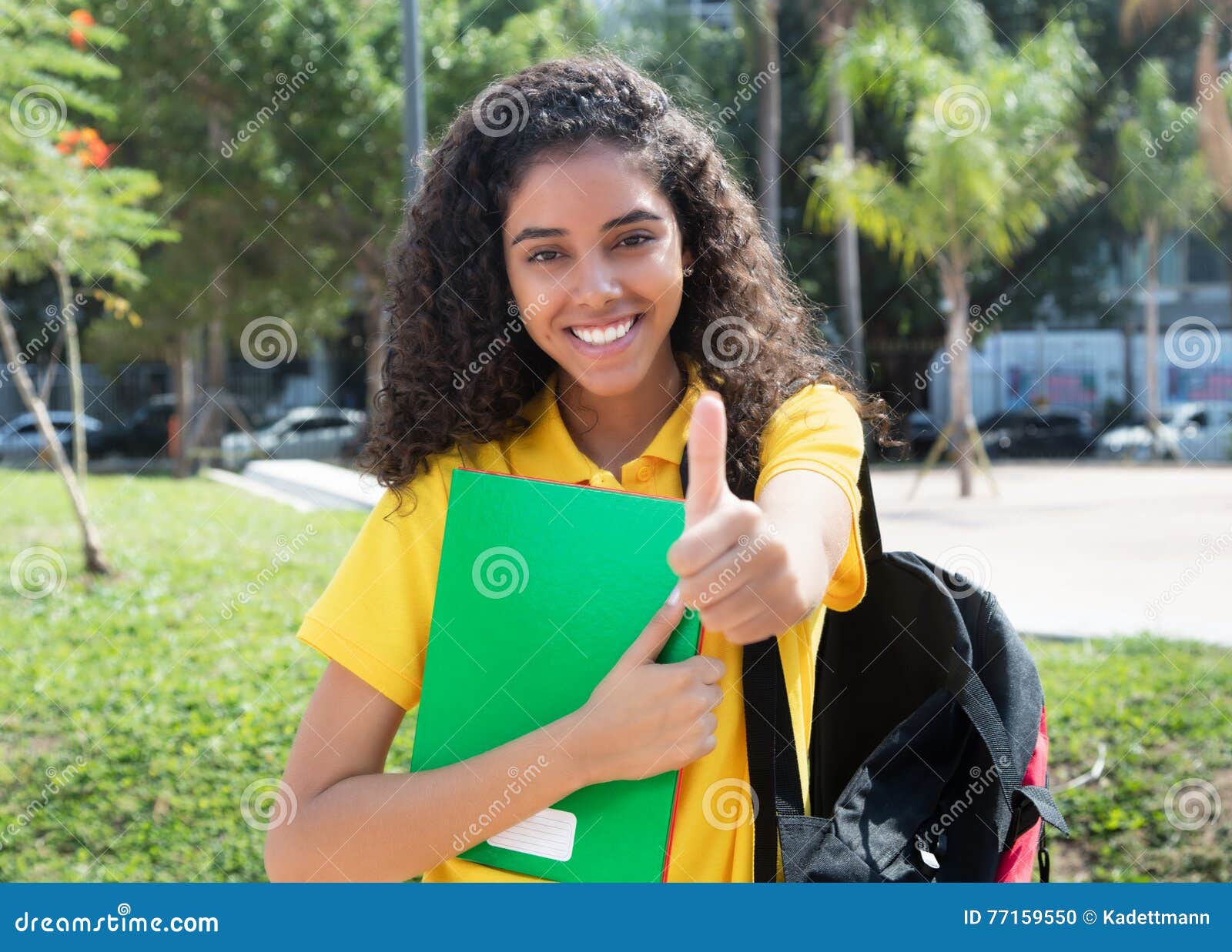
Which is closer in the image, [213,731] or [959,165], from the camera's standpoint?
[213,731]

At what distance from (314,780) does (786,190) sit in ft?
68.8

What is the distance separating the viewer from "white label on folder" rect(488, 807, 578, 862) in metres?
1.35

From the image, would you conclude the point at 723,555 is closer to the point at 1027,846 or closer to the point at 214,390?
the point at 1027,846

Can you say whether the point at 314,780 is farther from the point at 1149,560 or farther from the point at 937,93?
the point at 937,93

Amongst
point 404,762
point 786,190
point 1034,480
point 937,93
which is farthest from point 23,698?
point 786,190

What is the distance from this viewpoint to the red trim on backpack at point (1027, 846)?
1.53m

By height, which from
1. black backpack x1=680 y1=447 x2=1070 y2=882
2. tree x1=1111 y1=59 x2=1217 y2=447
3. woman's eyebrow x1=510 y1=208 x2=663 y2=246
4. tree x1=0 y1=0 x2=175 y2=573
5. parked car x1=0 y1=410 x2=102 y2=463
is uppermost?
tree x1=1111 y1=59 x2=1217 y2=447

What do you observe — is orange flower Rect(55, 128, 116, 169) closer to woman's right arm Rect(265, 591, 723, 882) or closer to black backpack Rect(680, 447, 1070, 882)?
woman's right arm Rect(265, 591, 723, 882)

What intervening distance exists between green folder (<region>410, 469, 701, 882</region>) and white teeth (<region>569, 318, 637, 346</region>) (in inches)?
7.6

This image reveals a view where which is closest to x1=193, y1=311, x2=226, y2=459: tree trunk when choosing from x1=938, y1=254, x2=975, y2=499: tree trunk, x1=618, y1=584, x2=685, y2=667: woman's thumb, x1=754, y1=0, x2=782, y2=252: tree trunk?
x1=754, y1=0, x2=782, y2=252: tree trunk

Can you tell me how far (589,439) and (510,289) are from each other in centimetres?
23

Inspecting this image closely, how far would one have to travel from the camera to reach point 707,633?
1390 mm

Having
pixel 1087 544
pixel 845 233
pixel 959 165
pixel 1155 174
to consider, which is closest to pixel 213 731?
pixel 1087 544

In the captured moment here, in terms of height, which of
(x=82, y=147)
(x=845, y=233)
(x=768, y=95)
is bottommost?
(x=82, y=147)
